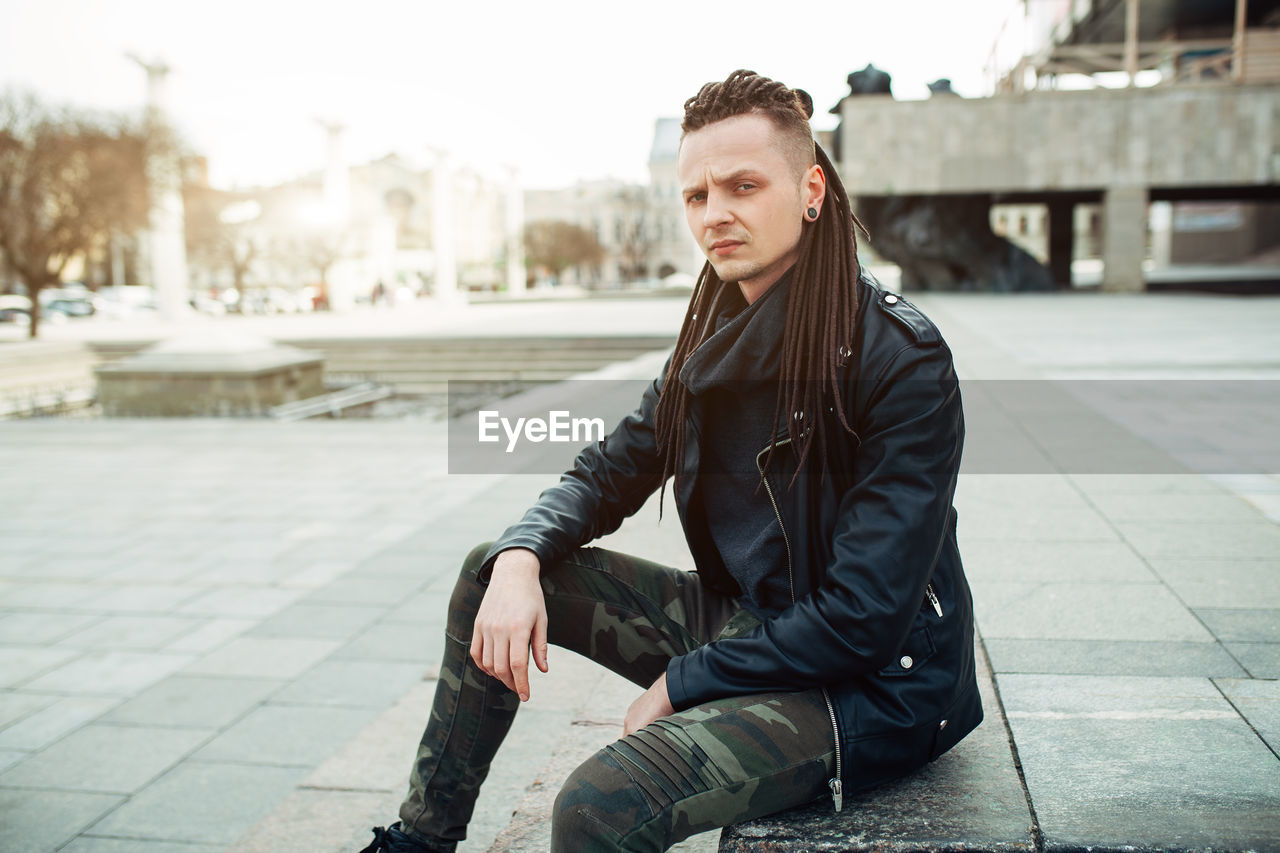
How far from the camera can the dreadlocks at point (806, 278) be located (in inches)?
68.0

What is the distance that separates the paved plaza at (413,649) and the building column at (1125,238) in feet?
66.9

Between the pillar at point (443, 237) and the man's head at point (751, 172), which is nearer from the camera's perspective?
the man's head at point (751, 172)

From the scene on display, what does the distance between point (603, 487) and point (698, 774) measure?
852mm

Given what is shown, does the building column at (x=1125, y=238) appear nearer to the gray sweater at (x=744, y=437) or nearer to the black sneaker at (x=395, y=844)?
the gray sweater at (x=744, y=437)

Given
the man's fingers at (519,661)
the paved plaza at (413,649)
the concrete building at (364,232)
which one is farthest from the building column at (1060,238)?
the man's fingers at (519,661)

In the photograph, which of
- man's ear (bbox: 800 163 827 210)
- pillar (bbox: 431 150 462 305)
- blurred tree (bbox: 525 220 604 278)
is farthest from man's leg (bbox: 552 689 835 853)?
blurred tree (bbox: 525 220 604 278)

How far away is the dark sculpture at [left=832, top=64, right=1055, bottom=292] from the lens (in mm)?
26828

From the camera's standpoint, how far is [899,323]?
1.69m

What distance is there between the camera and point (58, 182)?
2405 cm

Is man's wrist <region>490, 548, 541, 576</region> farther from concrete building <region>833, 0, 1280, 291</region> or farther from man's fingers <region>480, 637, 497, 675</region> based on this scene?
concrete building <region>833, 0, 1280, 291</region>

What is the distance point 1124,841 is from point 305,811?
2.20 metres

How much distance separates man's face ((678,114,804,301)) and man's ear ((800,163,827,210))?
0.05 ft

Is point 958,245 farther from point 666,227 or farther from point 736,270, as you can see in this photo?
point 666,227

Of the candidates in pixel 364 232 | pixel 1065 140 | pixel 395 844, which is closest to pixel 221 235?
pixel 364 232
